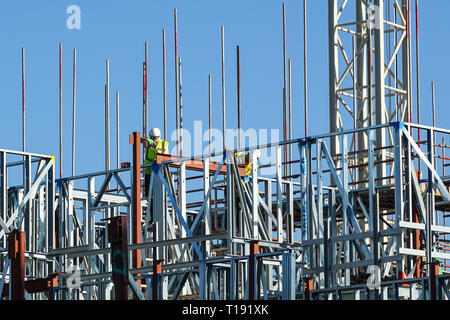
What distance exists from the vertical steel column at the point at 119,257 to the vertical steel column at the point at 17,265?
2.11m

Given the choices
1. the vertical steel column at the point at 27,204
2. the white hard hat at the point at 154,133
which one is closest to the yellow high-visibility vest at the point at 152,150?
the white hard hat at the point at 154,133

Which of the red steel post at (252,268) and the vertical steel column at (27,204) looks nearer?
the red steel post at (252,268)

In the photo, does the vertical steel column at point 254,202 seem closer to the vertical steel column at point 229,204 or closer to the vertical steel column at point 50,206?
the vertical steel column at point 229,204

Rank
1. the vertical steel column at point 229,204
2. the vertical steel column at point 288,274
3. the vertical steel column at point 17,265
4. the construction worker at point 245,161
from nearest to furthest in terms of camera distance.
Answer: the vertical steel column at point 17,265 < the vertical steel column at point 288,274 < the vertical steel column at point 229,204 < the construction worker at point 245,161

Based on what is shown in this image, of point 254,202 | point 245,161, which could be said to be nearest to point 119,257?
point 254,202

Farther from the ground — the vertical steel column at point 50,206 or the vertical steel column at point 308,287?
the vertical steel column at point 50,206

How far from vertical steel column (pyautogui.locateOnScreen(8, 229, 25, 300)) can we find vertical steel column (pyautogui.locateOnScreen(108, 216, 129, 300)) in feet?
6.91

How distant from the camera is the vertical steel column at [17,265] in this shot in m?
21.5

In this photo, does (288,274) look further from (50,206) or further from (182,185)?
(50,206)

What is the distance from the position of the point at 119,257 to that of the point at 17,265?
2.62m

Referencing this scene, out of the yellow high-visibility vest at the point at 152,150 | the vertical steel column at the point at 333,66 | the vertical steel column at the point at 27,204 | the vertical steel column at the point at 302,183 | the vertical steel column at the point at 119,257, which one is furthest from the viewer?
the vertical steel column at the point at 333,66

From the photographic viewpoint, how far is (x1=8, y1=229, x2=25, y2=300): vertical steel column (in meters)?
21.5

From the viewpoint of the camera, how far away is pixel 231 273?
25.3 metres
